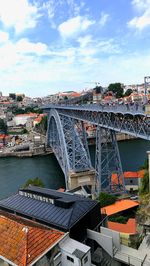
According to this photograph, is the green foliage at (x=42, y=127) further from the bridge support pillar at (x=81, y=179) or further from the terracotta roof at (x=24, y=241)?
the terracotta roof at (x=24, y=241)

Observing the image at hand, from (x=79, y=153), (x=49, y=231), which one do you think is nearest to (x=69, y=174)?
(x=79, y=153)

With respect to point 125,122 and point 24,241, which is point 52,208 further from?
point 125,122

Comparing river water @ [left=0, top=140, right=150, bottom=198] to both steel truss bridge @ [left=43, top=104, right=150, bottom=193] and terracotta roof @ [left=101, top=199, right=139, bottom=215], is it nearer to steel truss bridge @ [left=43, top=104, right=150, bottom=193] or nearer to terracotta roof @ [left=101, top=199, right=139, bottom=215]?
steel truss bridge @ [left=43, top=104, right=150, bottom=193]

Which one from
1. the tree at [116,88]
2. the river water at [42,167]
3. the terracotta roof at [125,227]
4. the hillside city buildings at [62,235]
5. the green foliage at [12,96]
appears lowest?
the river water at [42,167]

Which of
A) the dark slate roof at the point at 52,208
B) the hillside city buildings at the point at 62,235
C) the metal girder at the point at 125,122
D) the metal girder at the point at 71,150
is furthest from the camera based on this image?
the metal girder at the point at 71,150

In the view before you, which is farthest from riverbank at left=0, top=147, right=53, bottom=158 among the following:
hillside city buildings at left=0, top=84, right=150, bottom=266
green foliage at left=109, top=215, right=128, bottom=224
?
hillside city buildings at left=0, top=84, right=150, bottom=266

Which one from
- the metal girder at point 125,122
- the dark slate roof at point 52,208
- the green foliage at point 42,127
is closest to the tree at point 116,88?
the green foliage at point 42,127

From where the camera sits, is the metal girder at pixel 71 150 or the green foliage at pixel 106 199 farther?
the metal girder at pixel 71 150
